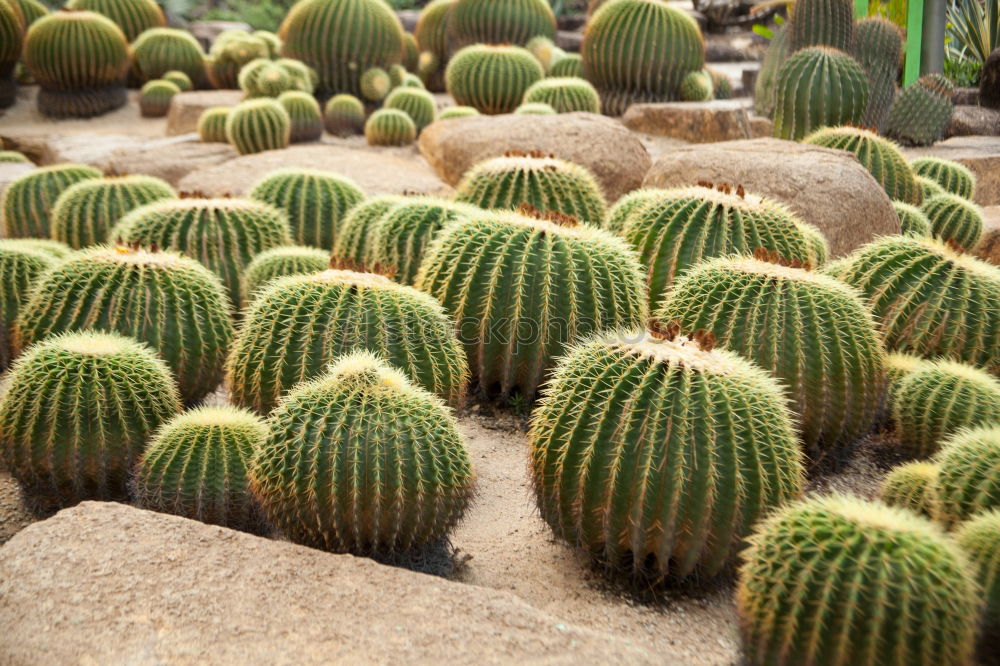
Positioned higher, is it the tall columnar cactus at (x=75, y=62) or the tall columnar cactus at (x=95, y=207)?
the tall columnar cactus at (x=95, y=207)

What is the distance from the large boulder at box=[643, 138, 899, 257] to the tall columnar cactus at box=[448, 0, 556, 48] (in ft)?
22.2

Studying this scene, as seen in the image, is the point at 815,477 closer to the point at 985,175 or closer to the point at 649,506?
the point at 649,506

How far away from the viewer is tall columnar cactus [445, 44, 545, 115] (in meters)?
9.48

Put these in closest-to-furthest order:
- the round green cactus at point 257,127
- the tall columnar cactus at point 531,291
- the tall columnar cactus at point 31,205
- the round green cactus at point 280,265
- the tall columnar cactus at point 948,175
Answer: the tall columnar cactus at point 531,291 < the round green cactus at point 280,265 < the tall columnar cactus at point 31,205 < the tall columnar cactus at point 948,175 < the round green cactus at point 257,127

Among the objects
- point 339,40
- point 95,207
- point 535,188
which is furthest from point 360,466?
point 339,40

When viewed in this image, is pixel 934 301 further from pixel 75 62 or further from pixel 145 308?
pixel 75 62

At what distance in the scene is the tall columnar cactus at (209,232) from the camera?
469cm

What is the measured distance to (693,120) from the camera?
Answer: 821 cm

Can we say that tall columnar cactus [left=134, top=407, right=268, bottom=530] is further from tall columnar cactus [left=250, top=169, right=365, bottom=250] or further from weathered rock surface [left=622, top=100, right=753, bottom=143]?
weathered rock surface [left=622, top=100, right=753, bottom=143]

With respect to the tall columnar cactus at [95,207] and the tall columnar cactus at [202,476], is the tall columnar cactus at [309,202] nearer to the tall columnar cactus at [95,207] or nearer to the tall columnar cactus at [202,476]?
the tall columnar cactus at [95,207]

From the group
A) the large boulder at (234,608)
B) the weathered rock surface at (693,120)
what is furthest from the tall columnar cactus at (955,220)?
the large boulder at (234,608)

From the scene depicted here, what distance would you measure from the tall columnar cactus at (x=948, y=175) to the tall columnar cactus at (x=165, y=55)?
9428mm

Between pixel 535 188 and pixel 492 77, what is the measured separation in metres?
4.90

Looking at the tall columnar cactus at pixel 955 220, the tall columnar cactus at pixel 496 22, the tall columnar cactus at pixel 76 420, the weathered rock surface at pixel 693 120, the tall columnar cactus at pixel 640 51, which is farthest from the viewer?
the tall columnar cactus at pixel 496 22
